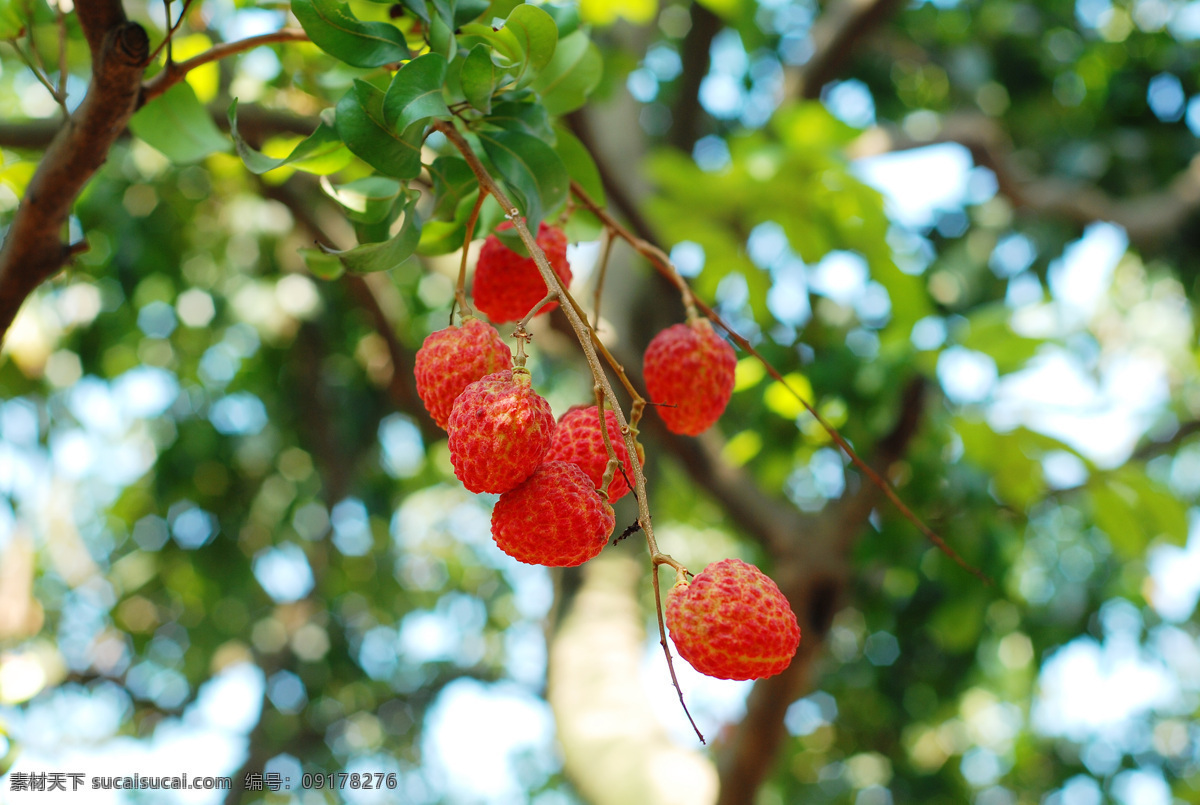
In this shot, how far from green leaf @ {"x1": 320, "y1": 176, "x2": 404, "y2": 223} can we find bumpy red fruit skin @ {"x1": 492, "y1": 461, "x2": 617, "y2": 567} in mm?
435

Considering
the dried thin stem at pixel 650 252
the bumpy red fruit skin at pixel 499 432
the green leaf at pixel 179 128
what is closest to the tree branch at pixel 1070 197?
the dried thin stem at pixel 650 252

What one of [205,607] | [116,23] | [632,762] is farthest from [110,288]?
[116,23]

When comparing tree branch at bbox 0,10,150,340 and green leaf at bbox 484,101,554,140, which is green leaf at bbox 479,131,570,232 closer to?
green leaf at bbox 484,101,554,140

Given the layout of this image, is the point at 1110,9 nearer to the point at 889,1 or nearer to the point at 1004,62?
the point at 1004,62

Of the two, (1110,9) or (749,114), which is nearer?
(1110,9)

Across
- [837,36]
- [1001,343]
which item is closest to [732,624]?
[1001,343]

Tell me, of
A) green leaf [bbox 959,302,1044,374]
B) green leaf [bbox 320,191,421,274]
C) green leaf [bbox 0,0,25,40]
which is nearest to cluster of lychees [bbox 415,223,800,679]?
green leaf [bbox 320,191,421,274]

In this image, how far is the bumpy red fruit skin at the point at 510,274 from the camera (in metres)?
1.02

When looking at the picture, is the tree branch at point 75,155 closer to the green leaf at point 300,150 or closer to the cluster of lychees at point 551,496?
the green leaf at point 300,150

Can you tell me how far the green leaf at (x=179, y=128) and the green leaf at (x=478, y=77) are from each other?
522mm

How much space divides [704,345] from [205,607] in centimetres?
448

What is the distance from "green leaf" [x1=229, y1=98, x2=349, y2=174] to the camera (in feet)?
2.90

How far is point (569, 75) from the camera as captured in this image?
3.78ft

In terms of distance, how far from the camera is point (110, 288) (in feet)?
13.1
